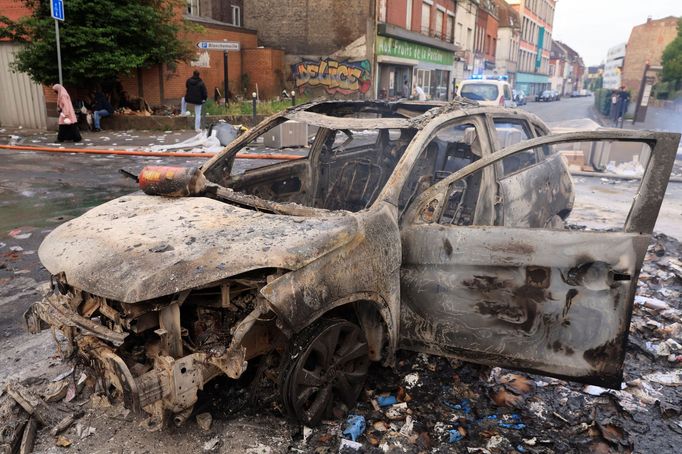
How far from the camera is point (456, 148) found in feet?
15.3

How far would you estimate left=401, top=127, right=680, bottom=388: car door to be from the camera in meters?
2.77

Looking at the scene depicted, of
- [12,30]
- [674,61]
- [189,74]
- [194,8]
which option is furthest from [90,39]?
[674,61]

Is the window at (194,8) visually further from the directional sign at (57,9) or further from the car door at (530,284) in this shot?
the car door at (530,284)

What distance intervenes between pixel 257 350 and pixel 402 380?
1092 mm

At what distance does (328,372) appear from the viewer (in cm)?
279

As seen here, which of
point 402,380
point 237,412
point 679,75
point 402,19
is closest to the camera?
point 237,412

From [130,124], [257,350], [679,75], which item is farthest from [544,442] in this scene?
[679,75]

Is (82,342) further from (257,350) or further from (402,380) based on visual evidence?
(402,380)

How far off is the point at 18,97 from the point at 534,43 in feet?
213

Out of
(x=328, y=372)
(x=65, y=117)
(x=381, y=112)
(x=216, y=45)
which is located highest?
(x=216, y=45)

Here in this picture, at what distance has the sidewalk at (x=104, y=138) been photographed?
1351 cm

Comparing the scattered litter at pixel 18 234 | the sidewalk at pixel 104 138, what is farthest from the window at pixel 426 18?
the scattered litter at pixel 18 234

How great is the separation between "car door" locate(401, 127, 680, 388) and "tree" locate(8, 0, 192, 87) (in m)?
14.8

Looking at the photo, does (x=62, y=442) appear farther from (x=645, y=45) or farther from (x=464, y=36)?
(x=645, y=45)
